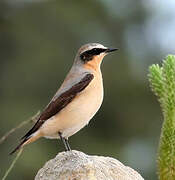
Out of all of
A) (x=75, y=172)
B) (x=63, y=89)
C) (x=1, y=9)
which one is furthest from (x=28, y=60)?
(x=75, y=172)

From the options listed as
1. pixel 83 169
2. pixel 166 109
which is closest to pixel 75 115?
pixel 83 169

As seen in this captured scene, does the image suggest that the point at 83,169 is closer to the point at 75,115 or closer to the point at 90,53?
the point at 75,115

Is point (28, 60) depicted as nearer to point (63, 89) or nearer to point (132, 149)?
point (132, 149)

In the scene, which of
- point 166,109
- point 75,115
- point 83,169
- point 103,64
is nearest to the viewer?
point 166,109

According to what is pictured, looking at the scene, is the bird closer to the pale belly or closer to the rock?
the pale belly

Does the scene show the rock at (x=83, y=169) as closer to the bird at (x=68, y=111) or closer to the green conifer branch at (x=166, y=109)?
the green conifer branch at (x=166, y=109)

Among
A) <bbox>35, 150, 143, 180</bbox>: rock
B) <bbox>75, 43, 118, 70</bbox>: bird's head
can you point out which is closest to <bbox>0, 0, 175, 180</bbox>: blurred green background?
<bbox>75, 43, 118, 70</bbox>: bird's head

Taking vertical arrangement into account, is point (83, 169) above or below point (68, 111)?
above
